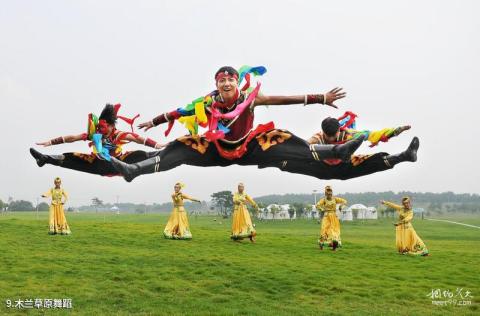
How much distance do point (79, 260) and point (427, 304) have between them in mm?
9659

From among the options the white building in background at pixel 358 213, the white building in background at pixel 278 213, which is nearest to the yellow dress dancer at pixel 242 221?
the white building in background at pixel 358 213

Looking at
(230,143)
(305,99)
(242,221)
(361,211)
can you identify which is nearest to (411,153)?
(305,99)

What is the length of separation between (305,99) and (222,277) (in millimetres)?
10594

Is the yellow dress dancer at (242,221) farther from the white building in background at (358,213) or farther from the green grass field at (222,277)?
the white building in background at (358,213)

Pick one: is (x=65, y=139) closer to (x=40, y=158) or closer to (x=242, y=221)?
(x=40, y=158)

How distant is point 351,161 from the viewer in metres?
3.00

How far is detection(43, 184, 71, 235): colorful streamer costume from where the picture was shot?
20016 mm

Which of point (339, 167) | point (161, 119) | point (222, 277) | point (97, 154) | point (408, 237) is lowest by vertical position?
point (222, 277)

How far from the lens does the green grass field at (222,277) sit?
10.6m

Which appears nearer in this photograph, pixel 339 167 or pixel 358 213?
pixel 339 167

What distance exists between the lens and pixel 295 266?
1462 cm

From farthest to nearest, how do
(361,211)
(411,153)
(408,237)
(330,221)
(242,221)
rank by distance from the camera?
(361,211), (242,221), (330,221), (408,237), (411,153)

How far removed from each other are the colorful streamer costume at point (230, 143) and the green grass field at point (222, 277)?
7512 mm

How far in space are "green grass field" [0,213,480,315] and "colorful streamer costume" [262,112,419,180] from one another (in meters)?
7.54
